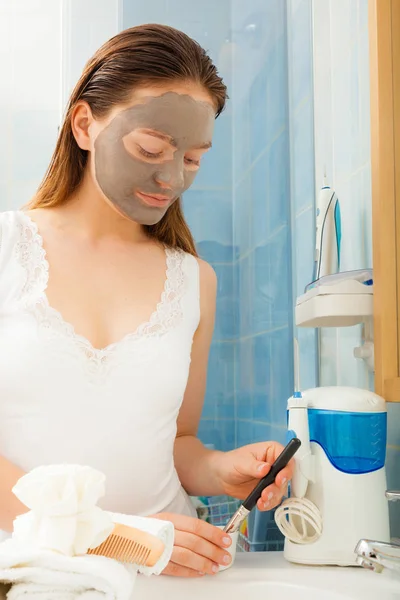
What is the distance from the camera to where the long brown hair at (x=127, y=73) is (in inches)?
36.1

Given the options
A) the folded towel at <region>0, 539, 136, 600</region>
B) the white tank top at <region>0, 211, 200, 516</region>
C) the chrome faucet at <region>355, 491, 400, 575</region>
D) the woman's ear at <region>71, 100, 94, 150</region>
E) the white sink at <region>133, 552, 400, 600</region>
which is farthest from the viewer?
the woman's ear at <region>71, 100, 94, 150</region>

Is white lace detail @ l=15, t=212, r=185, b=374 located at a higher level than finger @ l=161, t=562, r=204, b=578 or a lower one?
higher

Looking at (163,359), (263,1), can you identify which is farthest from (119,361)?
(263,1)

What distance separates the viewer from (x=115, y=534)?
19.2 inches

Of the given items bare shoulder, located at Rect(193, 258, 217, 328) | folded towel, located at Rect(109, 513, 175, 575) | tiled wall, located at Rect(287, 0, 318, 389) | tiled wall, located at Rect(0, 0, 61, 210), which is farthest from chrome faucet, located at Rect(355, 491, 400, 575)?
tiled wall, located at Rect(0, 0, 61, 210)

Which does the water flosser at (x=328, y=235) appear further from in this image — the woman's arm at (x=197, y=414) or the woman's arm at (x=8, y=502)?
the woman's arm at (x=8, y=502)

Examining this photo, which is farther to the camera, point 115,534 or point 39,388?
point 39,388

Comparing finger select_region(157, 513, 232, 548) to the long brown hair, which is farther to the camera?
the long brown hair

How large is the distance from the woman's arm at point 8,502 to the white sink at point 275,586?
0.15 metres

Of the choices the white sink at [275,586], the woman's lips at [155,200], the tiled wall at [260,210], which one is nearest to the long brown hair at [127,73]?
the woman's lips at [155,200]

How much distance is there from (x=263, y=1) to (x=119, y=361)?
2.67 feet

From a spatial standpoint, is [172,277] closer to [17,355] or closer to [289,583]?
[17,355]

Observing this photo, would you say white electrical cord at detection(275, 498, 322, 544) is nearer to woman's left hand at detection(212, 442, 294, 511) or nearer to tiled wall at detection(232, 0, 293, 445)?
woman's left hand at detection(212, 442, 294, 511)

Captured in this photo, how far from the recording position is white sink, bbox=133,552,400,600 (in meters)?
0.74
